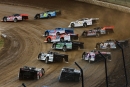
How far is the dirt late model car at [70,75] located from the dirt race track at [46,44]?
385mm

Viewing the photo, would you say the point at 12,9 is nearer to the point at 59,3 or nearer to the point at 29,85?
the point at 59,3

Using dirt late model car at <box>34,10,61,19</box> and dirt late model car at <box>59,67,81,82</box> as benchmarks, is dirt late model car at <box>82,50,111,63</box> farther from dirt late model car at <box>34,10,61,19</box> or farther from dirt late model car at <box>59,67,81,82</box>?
dirt late model car at <box>34,10,61,19</box>

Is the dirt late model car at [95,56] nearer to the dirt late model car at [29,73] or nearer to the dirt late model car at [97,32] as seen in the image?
the dirt late model car at [29,73]

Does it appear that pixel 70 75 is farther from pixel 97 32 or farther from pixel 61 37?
pixel 97 32

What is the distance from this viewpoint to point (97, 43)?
3459 centimetres

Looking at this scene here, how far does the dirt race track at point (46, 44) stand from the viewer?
92.1 feet

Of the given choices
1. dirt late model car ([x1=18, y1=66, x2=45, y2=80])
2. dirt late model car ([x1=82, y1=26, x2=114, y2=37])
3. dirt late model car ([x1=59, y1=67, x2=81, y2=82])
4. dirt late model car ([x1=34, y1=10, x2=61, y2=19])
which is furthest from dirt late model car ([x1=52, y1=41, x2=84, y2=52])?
dirt late model car ([x1=34, y1=10, x2=61, y2=19])

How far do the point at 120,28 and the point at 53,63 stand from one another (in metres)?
13.9

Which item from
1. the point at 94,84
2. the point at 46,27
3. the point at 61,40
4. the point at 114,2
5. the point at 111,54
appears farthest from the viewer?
the point at 114,2

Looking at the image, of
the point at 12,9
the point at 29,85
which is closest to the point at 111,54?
the point at 29,85

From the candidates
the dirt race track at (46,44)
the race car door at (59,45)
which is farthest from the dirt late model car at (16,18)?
the race car door at (59,45)

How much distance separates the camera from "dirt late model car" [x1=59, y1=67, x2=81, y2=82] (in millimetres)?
26047

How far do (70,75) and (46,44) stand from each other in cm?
1240

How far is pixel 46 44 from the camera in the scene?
38188 millimetres
